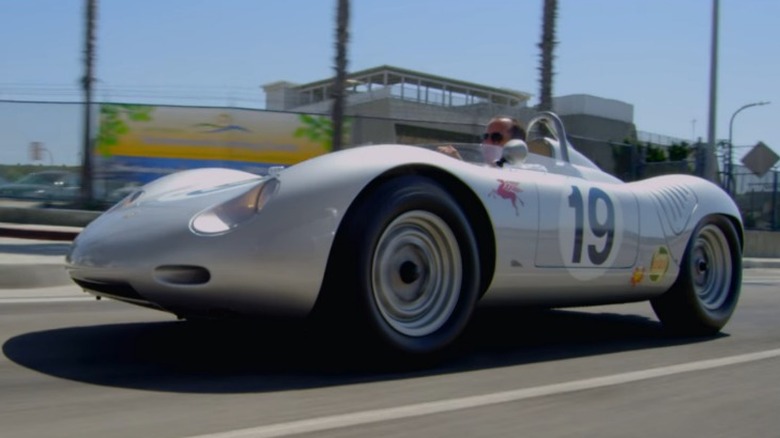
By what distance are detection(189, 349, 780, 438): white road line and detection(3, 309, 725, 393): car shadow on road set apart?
1.42 feet

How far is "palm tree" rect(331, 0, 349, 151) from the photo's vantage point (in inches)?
668

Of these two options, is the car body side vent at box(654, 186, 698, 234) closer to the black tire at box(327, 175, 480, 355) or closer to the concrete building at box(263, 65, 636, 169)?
the black tire at box(327, 175, 480, 355)

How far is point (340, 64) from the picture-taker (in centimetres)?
1708

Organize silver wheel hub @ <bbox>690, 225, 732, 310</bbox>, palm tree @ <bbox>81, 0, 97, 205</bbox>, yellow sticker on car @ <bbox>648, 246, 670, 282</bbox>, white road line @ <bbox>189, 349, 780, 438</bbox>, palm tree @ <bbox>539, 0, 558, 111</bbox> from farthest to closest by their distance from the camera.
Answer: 1. palm tree @ <bbox>539, 0, 558, 111</bbox>
2. palm tree @ <bbox>81, 0, 97, 205</bbox>
3. silver wheel hub @ <bbox>690, 225, 732, 310</bbox>
4. yellow sticker on car @ <bbox>648, 246, 670, 282</bbox>
5. white road line @ <bbox>189, 349, 780, 438</bbox>

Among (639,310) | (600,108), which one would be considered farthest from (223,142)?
(600,108)

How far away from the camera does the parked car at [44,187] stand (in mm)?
16297

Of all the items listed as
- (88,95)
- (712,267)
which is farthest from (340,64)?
(712,267)

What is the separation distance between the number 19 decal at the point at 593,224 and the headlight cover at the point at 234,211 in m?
1.84

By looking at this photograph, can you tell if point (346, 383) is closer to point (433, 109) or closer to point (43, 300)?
point (43, 300)

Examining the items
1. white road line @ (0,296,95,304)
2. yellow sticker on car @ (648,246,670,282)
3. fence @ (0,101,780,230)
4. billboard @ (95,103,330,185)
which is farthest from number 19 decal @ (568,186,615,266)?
billboard @ (95,103,330,185)

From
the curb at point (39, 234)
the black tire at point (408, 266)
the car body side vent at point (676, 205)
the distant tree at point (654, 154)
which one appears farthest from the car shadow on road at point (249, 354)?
the distant tree at point (654, 154)

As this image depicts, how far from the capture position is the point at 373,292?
373 cm

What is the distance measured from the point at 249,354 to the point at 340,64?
1346 cm

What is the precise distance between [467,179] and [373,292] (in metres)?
0.80
